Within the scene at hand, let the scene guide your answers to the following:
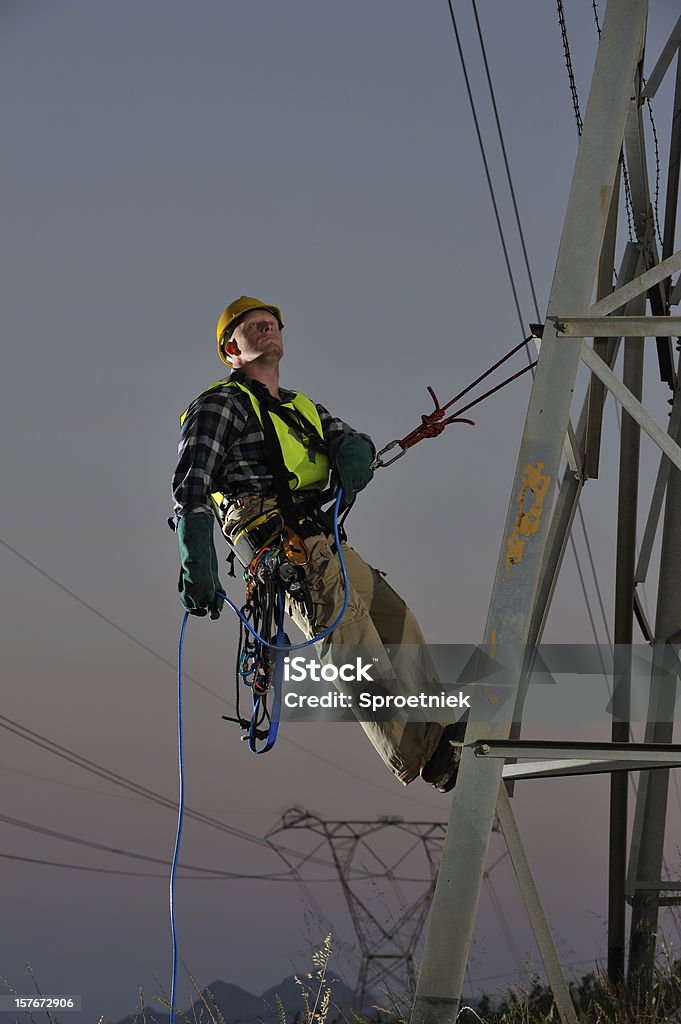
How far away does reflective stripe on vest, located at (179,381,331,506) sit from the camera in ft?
20.7

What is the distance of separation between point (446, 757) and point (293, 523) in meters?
1.40

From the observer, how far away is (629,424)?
9117mm

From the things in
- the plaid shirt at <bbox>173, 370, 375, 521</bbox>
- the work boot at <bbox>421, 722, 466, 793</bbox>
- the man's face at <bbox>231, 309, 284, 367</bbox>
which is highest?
the man's face at <bbox>231, 309, 284, 367</bbox>

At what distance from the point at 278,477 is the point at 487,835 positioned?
6.67ft

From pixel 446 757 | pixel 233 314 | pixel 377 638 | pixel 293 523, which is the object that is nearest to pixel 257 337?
pixel 233 314

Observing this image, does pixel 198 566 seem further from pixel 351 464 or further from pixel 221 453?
pixel 351 464

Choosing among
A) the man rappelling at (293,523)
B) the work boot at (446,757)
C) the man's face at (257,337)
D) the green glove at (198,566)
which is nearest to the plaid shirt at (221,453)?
the man rappelling at (293,523)

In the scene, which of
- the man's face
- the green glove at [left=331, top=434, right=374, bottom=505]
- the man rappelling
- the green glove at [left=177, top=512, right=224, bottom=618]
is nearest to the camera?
the green glove at [left=177, top=512, right=224, bottom=618]

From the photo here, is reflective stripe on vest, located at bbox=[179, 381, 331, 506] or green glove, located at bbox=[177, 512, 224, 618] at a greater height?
reflective stripe on vest, located at bbox=[179, 381, 331, 506]

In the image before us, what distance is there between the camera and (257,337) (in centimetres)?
665

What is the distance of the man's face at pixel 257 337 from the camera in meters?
6.64

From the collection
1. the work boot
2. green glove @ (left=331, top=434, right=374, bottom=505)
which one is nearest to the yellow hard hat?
green glove @ (left=331, top=434, right=374, bottom=505)

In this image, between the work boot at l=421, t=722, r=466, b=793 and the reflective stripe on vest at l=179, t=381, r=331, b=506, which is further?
the reflective stripe on vest at l=179, t=381, r=331, b=506

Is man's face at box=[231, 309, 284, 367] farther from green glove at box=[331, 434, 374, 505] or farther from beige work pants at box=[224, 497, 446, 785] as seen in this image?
beige work pants at box=[224, 497, 446, 785]
